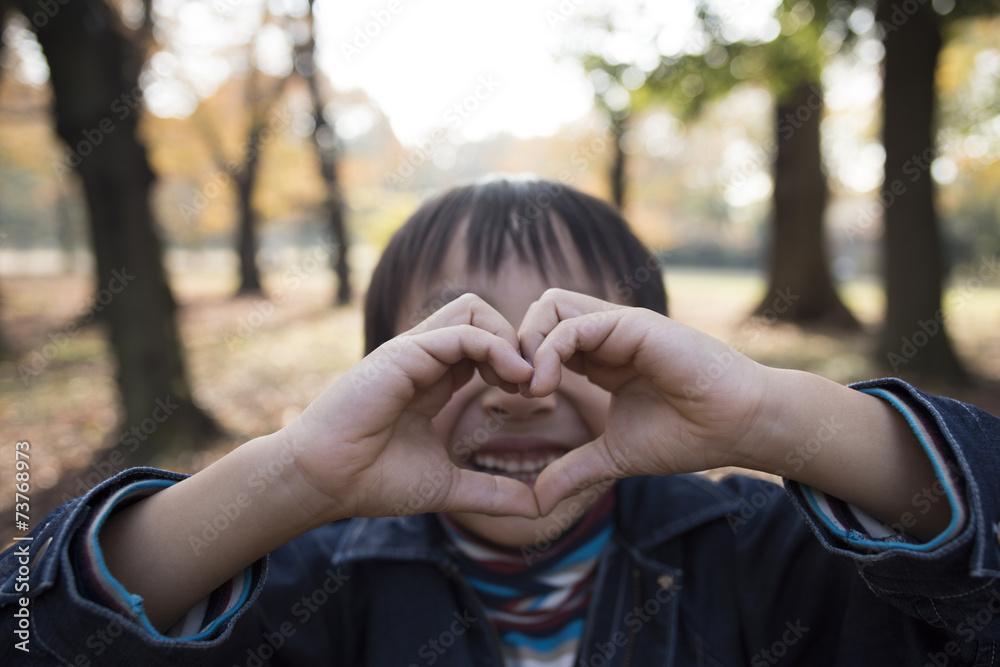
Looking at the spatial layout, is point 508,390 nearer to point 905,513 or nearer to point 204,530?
point 204,530

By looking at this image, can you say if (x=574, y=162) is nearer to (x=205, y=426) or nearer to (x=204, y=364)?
(x=204, y=364)

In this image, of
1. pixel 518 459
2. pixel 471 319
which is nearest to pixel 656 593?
pixel 518 459

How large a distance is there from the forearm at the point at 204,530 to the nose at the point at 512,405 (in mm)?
518

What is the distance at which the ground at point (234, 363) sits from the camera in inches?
223

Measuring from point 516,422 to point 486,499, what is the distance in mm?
299

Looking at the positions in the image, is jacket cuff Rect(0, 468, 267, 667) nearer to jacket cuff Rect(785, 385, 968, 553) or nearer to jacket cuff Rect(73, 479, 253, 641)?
jacket cuff Rect(73, 479, 253, 641)

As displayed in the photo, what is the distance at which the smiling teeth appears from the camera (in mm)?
1642

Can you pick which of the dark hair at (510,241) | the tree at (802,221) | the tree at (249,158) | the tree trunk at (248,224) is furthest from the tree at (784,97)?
the tree trunk at (248,224)

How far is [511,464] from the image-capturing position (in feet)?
5.39

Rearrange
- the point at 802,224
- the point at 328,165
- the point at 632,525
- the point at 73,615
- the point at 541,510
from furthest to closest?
1. the point at 328,165
2. the point at 802,224
3. the point at 632,525
4. the point at 541,510
5. the point at 73,615

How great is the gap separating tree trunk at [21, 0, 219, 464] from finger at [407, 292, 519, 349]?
15.5 feet

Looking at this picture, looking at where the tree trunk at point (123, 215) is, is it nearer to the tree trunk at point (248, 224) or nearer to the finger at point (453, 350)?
the finger at point (453, 350)

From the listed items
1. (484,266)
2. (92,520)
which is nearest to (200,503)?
(92,520)

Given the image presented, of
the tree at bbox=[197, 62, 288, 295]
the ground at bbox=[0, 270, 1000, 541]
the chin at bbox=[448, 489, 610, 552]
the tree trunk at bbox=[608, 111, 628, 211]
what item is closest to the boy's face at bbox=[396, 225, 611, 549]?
the chin at bbox=[448, 489, 610, 552]
